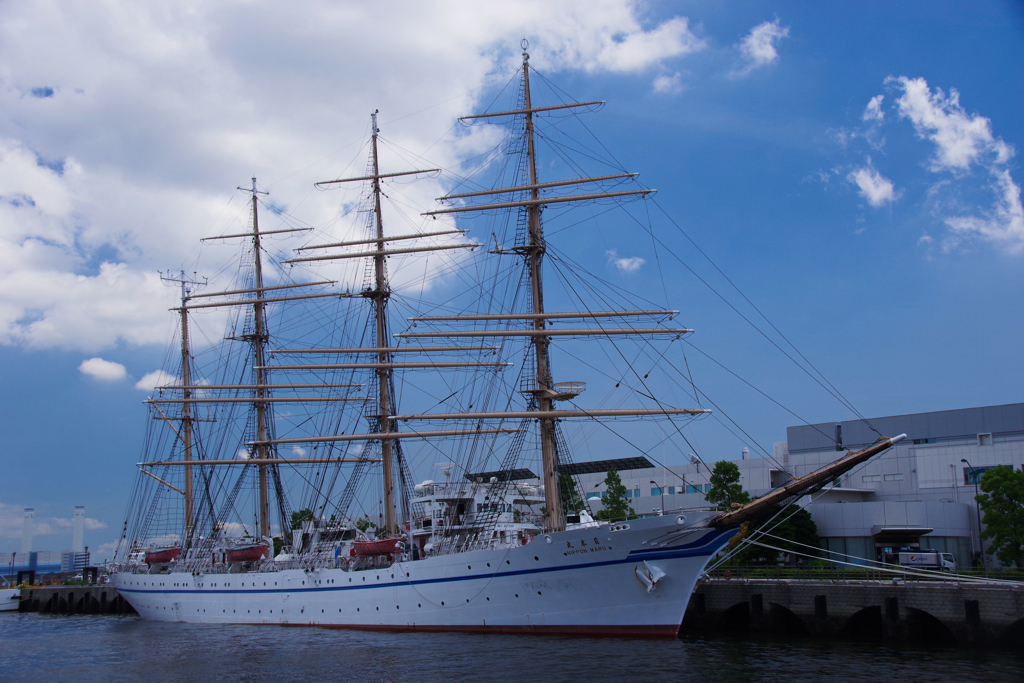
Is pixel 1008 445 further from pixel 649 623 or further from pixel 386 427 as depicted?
pixel 386 427

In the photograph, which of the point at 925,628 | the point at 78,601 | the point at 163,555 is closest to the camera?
the point at 925,628

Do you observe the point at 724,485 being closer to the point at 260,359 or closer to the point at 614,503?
the point at 614,503

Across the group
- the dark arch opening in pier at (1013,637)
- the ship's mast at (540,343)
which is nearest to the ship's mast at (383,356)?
the ship's mast at (540,343)

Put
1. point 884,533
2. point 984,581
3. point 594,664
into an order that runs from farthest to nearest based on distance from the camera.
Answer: point 884,533 → point 984,581 → point 594,664

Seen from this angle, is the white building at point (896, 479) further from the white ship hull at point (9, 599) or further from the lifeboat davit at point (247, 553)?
the white ship hull at point (9, 599)

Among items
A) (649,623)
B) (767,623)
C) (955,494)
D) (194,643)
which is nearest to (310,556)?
(194,643)

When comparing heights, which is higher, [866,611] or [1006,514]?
[1006,514]

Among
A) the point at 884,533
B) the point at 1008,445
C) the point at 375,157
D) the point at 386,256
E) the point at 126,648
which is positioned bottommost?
the point at 126,648

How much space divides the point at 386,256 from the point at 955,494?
38637 millimetres

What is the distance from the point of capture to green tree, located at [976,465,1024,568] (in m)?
38.9

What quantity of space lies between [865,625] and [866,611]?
1.83 feet

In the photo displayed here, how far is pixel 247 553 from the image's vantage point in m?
47.5

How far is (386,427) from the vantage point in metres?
47.4

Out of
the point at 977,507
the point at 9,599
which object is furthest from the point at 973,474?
the point at 9,599
